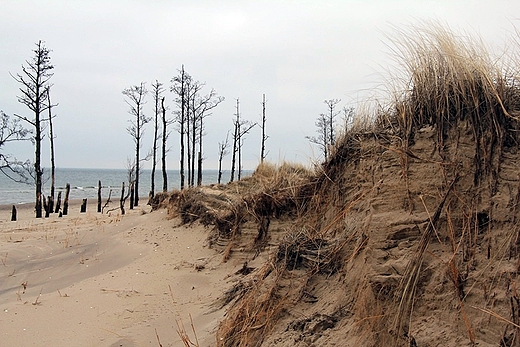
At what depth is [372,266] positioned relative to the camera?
3141 millimetres

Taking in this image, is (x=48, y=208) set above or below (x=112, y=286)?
below

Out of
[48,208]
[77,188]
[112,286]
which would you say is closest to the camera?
[112,286]

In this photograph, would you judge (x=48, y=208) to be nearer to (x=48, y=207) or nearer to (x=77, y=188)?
(x=48, y=207)

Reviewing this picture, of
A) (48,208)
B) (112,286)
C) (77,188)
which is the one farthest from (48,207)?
(77,188)

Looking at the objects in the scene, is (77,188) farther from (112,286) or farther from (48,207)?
(112,286)

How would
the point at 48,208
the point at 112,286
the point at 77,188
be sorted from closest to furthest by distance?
the point at 112,286 < the point at 48,208 < the point at 77,188

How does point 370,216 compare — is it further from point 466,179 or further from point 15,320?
point 15,320

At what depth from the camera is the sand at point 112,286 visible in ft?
17.2

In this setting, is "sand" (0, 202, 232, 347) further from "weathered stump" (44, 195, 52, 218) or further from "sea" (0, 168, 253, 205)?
"weathered stump" (44, 195, 52, 218)

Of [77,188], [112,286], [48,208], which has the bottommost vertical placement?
[77,188]

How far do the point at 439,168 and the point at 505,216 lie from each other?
601mm

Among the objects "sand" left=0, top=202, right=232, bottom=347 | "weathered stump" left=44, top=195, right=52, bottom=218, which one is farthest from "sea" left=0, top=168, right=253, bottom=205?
"sand" left=0, top=202, right=232, bottom=347

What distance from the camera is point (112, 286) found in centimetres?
698

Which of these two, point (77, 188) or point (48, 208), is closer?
point (48, 208)
